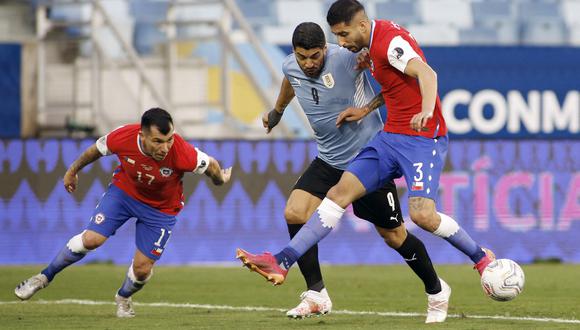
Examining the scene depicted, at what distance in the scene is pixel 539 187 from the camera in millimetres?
17156

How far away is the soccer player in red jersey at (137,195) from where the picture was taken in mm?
9594

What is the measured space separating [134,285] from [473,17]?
39.6 feet

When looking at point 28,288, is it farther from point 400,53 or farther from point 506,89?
point 506,89

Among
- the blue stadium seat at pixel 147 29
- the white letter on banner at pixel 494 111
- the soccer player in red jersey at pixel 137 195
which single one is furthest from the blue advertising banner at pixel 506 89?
the soccer player in red jersey at pixel 137 195

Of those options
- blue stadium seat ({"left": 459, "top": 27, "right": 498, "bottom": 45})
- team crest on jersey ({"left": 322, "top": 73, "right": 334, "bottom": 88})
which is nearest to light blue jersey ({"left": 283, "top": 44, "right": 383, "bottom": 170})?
team crest on jersey ({"left": 322, "top": 73, "right": 334, "bottom": 88})

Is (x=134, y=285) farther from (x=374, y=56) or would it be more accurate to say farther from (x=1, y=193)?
(x=1, y=193)

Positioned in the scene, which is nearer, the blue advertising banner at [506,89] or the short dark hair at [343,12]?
the short dark hair at [343,12]

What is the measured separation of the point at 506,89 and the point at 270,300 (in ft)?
28.3

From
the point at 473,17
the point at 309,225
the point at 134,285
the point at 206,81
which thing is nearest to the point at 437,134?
the point at 309,225

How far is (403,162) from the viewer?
337 inches

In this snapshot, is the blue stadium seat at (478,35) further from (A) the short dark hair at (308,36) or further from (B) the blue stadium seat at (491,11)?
(A) the short dark hair at (308,36)

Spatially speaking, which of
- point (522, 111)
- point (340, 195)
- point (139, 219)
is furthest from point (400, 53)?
point (522, 111)

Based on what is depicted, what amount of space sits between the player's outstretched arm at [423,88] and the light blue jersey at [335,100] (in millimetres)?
873

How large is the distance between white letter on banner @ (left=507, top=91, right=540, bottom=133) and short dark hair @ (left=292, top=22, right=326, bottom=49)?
10.6 m
